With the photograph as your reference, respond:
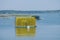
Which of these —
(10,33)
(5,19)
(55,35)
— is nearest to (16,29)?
(10,33)

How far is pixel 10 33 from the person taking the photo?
2.99m

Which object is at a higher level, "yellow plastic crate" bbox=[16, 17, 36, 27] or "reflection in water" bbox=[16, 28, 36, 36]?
"yellow plastic crate" bbox=[16, 17, 36, 27]

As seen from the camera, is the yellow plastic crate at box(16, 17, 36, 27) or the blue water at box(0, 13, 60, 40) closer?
the blue water at box(0, 13, 60, 40)

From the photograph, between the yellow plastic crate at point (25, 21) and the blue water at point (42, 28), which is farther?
the yellow plastic crate at point (25, 21)

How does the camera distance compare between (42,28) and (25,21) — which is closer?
(25,21)

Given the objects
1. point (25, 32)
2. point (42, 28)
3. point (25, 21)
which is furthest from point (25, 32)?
point (42, 28)

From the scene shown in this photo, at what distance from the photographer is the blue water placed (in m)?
2.80

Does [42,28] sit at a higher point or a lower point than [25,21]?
lower

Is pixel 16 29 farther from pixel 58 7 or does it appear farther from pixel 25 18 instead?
pixel 58 7

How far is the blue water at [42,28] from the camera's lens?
2797 mm

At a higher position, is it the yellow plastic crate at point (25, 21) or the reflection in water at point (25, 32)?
the yellow plastic crate at point (25, 21)

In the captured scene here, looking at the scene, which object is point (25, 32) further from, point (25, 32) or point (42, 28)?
point (42, 28)

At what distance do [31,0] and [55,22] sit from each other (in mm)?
554

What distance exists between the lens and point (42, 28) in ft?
10.2
